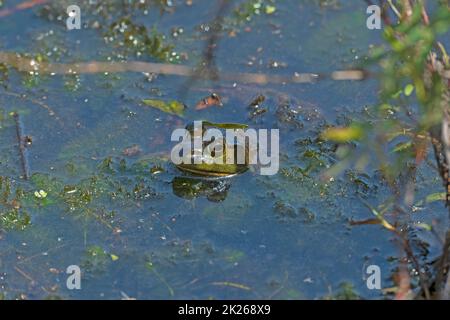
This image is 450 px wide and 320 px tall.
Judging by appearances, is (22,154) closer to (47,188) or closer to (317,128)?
(47,188)

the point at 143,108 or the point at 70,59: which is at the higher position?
the point at 70,59

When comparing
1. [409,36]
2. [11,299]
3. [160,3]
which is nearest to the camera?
[409,36]

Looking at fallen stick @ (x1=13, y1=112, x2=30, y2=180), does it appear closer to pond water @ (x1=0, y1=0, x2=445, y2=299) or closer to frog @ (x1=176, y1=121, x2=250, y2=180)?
pond water @ (x1=0, y1=0, x2=445, y2=299)

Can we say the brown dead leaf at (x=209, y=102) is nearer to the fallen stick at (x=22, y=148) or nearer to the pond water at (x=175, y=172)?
the pond water at (x=175, y=172)

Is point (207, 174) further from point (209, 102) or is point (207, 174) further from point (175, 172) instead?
point (209, 102)

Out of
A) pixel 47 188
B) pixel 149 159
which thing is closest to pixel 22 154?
pixel 47 188
